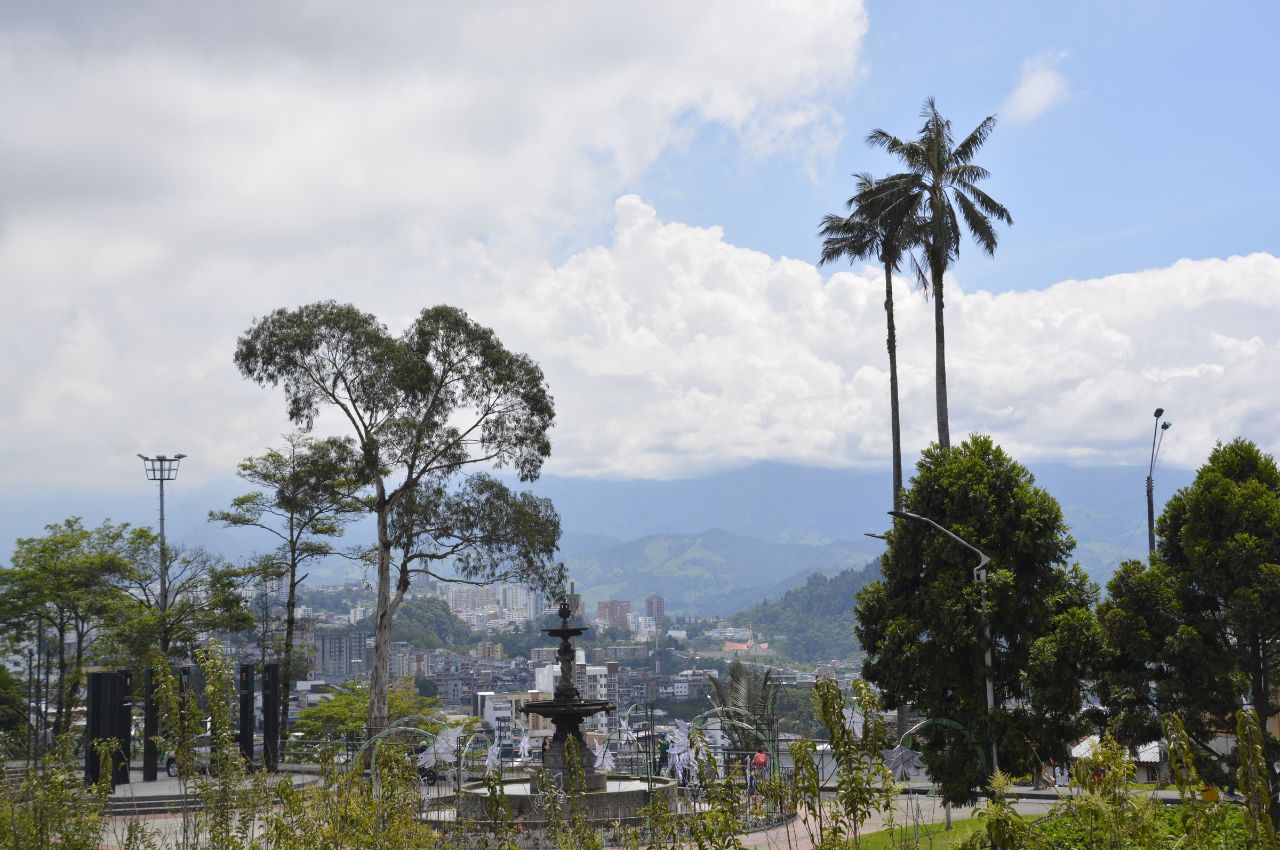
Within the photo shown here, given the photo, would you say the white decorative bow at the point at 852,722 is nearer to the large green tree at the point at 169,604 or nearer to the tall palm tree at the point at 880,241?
the tall palm tree at the point at 880,241

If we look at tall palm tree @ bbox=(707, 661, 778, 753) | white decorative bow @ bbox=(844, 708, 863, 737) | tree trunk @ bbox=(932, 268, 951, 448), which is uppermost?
tree trunk @ bbox=(932, 268, 951, 448)

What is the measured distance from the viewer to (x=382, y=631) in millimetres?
36562

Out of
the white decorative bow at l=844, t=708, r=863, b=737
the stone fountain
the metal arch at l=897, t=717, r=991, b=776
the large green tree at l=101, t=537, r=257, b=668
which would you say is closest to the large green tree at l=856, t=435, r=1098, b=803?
the metal arch at l=897, t=717, r=991, b=776

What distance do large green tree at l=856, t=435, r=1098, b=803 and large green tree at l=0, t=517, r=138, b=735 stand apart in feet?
111

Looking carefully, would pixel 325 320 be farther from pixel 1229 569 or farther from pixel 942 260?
pixel 1229 569

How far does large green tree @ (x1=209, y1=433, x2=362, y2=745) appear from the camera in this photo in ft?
128

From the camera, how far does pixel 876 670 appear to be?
75.8 feet

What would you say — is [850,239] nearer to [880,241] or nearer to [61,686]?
[880,241]

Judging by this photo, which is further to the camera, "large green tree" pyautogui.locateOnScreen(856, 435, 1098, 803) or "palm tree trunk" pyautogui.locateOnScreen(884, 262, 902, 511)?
"palm tree trunk" pyautogui.locateOnScreen(884, 262, 902, 511)

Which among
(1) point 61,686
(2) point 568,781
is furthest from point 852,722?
(1) point 61,686

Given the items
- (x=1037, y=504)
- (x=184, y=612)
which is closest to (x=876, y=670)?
(x=1037, y=504)

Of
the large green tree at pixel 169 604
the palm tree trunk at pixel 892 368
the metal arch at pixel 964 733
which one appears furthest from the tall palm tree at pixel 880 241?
the large green tree at pixel 169 604

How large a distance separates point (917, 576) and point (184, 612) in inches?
1250

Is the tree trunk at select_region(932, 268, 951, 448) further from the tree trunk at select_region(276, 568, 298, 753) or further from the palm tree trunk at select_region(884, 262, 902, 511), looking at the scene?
the tree trunk at select_region(276, 568, 298, 753)
